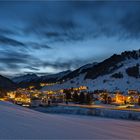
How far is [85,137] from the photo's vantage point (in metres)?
9.10

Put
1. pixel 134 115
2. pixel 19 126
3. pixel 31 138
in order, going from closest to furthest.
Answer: pixel 31 138 → pixel 19 126 → pixel 134 115

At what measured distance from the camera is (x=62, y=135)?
8.61 meters

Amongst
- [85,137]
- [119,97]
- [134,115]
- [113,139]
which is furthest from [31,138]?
[119,97]

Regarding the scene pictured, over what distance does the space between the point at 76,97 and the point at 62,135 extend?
111810 millimetres

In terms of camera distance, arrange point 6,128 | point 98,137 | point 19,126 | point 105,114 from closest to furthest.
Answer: point 6,128 → point 19,126 → point 98,137 → point 105,114

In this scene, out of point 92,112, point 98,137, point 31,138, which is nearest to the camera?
point 31,138

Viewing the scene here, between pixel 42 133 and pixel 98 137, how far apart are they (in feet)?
6.32

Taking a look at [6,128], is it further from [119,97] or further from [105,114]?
[119,97]

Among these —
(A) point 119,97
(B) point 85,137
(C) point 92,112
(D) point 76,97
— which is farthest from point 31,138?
(A) point 119,97

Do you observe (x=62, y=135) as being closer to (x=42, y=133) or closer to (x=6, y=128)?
(x=42, y=133)

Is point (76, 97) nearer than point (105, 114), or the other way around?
point (105, 114)

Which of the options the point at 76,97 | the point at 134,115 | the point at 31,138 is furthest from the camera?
the point at 76,97

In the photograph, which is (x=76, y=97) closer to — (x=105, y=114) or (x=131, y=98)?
(x=131, y=98)

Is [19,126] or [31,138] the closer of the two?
[31,138]
